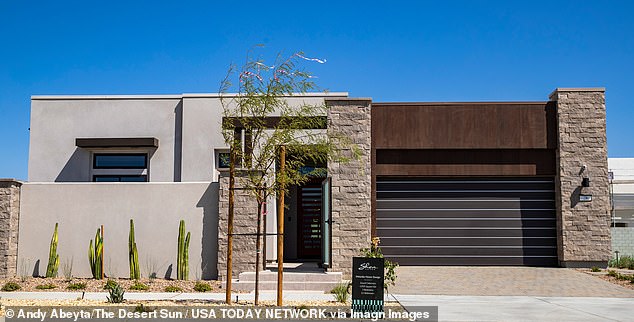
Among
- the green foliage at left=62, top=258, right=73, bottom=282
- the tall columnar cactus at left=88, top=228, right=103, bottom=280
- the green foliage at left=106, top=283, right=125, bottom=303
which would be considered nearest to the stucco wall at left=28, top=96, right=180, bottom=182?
the green foliage at left=62, top=258, right=73, bottom=282

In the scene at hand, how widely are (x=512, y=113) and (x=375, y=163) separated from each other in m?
3.92

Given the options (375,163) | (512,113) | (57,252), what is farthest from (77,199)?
(512,113)

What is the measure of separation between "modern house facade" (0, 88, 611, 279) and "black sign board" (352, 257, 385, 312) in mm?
5474

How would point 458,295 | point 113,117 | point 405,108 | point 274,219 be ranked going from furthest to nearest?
point 113,117
point 274,219
point 405,108
point 458,295

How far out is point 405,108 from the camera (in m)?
18.5

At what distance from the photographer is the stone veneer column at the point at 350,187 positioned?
662 inches

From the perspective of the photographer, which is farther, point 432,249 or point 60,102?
point 60,102

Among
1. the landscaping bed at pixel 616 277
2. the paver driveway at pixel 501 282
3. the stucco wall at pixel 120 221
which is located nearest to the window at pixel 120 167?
the stucco wall at pixel 120 221

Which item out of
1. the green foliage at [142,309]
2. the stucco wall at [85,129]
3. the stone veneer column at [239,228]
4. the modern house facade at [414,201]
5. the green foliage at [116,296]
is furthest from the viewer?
the stucco wall at [85,129]

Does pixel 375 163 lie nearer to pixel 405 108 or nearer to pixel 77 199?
pixel 405 108

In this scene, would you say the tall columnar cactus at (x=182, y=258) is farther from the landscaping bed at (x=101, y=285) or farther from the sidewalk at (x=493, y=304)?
the sidewalk at (x=493, y=304)

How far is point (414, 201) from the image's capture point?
19.0 m

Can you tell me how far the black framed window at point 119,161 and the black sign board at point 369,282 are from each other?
51.7 feet

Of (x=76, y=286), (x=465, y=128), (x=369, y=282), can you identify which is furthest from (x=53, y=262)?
(x=465, y=128)
